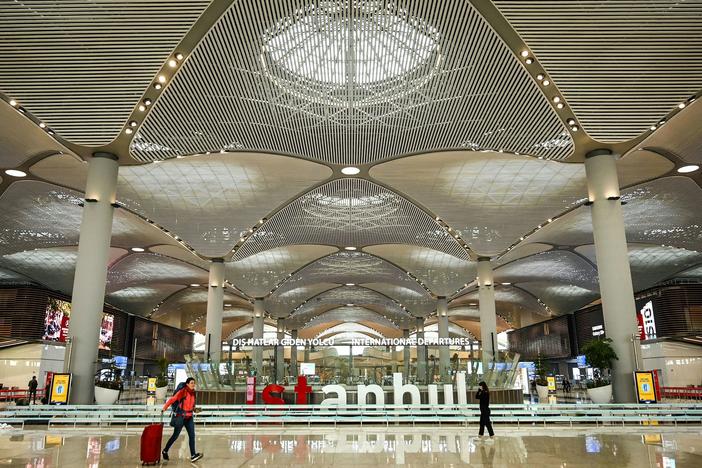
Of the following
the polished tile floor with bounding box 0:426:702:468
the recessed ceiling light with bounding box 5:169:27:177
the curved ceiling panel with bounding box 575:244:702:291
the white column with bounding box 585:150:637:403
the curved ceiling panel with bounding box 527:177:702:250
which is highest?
the recessed ceiling light with bounding box 5:169:27:177

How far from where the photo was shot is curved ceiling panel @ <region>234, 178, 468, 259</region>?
24.3m

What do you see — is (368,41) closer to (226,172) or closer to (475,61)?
(475,61)

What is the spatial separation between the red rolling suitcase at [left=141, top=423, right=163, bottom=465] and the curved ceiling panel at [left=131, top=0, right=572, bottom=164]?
822 cm

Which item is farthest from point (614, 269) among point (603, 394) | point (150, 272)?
point (150, 272)

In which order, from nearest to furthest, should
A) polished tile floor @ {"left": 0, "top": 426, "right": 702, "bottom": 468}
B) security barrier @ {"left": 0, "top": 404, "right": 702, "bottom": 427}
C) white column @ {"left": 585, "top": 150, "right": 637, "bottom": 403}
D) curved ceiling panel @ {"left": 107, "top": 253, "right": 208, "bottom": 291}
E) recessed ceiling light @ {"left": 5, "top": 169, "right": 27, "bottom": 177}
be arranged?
polished tile floor @ {"left": 0, "top": 426, "right": 702, "bottom": 468} < security barrier @ {"left": 0, "top": 404, "right": 702, "bottom": 427} < white column @ {"left": 585, "top": 150, "right": 637, "bottom": 403} < recessed ceiling light @ {"left": 5, "top": 169, "right": 27, "bottom": 177} < curved ceiling panel @ {"left": 107, "top": 253, "right": 208, "bottom": 291}

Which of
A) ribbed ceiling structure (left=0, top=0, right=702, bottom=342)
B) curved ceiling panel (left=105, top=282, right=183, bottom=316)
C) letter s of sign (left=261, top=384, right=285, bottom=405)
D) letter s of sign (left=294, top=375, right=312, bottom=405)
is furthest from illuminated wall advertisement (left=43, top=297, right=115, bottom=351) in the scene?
letter s of sign (left=294, top=375, right=312, bottom=405)

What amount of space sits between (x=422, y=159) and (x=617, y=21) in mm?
9136

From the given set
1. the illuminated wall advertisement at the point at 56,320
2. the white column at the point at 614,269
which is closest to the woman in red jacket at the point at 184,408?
the white column at the point at 614,269

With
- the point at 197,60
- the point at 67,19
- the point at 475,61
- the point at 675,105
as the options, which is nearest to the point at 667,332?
the point at 675,105

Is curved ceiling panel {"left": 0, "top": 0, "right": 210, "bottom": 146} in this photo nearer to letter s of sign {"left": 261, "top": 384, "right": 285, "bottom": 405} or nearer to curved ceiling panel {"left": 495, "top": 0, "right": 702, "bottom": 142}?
curved ceiling panel {"left": 495, "top": 0, "right": 702, "bottom": 142}

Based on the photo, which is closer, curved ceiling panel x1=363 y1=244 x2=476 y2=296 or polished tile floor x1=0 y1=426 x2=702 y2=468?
polished tile floor x1=0 y1=426 x2=702 y2=468

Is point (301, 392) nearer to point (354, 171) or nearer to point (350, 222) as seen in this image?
point (354, 171)

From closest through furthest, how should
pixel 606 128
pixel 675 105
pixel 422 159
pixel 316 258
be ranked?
pixel 675 105, pixel 606 128, pixel 422 159, pixel 316 258

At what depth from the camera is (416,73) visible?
45.8 ft
